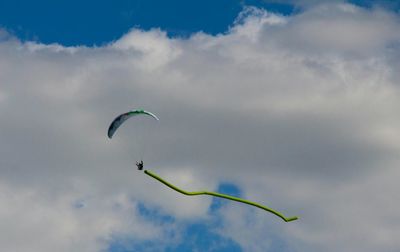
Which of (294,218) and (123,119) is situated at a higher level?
(123,119)

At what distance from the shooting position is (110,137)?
65000 mm

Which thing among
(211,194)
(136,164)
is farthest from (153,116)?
(211,194)

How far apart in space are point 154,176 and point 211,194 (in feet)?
17.5

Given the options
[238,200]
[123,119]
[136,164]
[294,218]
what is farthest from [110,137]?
[294,218]

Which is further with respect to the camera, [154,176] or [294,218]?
[294,218]

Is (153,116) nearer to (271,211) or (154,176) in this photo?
(154,176)

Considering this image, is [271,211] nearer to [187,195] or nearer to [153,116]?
[187,195]

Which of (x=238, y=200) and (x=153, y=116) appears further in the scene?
(x=238, y=200)

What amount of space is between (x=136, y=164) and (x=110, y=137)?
7.13 m

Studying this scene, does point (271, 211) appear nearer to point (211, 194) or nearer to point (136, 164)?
point (211, 194)

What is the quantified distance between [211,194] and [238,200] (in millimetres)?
2972

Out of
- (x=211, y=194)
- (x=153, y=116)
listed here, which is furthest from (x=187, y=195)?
(x=153, y=116)

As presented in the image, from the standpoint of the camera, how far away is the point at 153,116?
5669 centimetres

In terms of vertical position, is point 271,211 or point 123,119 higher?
point 123,119
